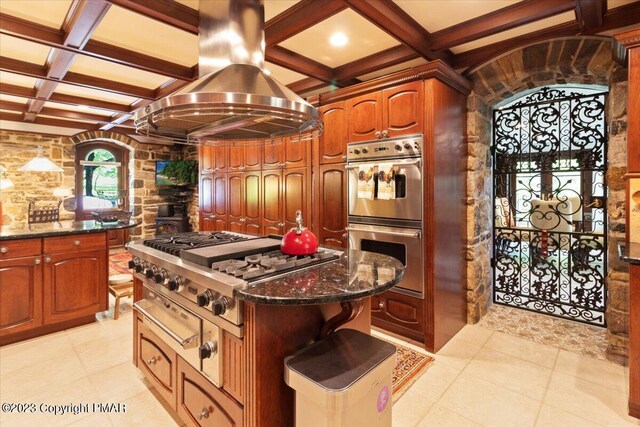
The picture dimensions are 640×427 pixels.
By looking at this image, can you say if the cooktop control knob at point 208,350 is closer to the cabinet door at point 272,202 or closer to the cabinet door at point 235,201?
the cabinet door at point 272,202

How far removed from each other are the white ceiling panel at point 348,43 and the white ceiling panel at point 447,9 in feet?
1.08

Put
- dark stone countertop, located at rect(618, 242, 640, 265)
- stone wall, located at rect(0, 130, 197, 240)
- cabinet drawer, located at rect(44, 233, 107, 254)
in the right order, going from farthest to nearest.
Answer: stone wall, located at rect(0, 130, 197, 240)
cabinet drawer, located at rect(44, 233, 107, 254)
dark stone countertop, located at rect(618, 242, 640, 265)

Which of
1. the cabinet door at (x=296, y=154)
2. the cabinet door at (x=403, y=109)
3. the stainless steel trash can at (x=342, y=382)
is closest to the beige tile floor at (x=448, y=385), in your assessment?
the stainless steel trash can at (x=342, y=382)

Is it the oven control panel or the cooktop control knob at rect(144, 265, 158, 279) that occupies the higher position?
the oven control panel

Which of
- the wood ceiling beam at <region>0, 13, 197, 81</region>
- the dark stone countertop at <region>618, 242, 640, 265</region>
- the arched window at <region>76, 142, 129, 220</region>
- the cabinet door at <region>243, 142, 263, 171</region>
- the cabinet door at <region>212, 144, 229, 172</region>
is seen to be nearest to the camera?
the dark stone countertop at <region>618, 242, 640, 265</region>

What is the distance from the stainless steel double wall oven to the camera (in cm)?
270

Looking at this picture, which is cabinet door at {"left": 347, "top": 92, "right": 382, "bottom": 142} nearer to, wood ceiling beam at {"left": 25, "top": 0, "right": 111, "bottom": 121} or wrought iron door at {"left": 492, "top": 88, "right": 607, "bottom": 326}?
wrought iron door at {"left": 492, "top": 88, "right": 607, "bottom": 326}

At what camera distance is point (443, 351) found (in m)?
2.71

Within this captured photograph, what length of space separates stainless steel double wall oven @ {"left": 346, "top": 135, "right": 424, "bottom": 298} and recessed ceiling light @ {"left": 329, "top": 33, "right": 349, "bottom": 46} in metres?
0.85

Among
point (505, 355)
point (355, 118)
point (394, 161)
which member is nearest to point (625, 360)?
point (505, 355)

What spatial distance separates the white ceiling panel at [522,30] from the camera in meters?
2.37

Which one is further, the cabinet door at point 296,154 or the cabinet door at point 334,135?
the cabinet door at point 296,154

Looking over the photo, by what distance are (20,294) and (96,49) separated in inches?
83.6

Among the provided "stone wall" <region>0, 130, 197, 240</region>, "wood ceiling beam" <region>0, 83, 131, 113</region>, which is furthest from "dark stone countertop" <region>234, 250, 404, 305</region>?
"stone wall" <region>0, 130, 197, 240</region>
